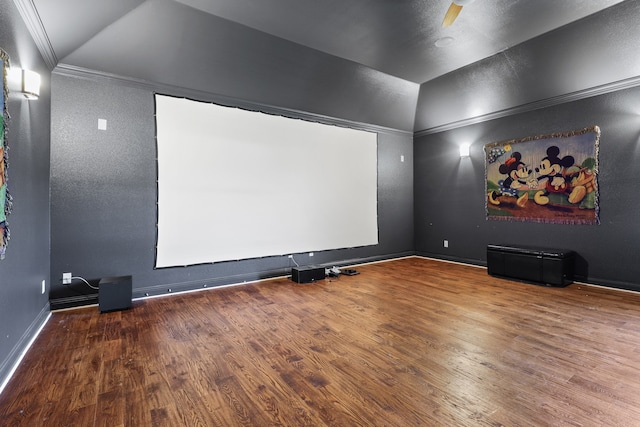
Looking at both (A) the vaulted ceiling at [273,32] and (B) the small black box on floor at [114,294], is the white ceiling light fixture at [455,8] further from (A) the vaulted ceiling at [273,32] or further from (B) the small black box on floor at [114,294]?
(B) the small black box on floor at [114,294]

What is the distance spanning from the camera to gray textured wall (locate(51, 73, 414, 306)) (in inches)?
129

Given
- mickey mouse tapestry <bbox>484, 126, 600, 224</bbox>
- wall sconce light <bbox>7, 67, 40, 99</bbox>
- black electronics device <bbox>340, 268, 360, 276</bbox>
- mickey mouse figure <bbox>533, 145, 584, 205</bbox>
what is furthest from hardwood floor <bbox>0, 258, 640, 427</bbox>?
wall sconce light <bbox>7, 67, 40, 99</bbox>

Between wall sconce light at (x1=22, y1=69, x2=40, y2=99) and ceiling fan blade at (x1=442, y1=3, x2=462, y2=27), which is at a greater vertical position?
ceiling fan blade at (x1=442, y1=3, x2=462, y2=27)

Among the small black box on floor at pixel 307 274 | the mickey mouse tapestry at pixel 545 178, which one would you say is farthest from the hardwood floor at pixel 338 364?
the mickey mouse tapestry at pixel 545 178

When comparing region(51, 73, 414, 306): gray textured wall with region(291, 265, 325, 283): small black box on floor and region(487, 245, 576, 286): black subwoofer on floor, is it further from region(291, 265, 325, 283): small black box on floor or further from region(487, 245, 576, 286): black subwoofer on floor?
region(487, 245, 576, 286): black subwoofer on floor

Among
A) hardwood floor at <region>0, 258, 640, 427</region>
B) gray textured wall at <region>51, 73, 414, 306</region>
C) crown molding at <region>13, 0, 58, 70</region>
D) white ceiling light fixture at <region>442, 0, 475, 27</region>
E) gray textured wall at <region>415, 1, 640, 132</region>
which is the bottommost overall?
hardwood floor at <region>0, 258, 640, 427</region>

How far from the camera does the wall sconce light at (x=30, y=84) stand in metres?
2.28

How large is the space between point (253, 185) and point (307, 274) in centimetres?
149

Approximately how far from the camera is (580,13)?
10.6ft

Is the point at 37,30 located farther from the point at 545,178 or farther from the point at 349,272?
the point at 545,178

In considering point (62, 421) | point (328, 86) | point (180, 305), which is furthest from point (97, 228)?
point (328, 86)

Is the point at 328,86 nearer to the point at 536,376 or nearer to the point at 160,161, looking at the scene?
the point at 160,161

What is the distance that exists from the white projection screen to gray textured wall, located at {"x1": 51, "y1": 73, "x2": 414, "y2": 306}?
0.57ft

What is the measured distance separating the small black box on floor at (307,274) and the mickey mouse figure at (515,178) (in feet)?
10.6
